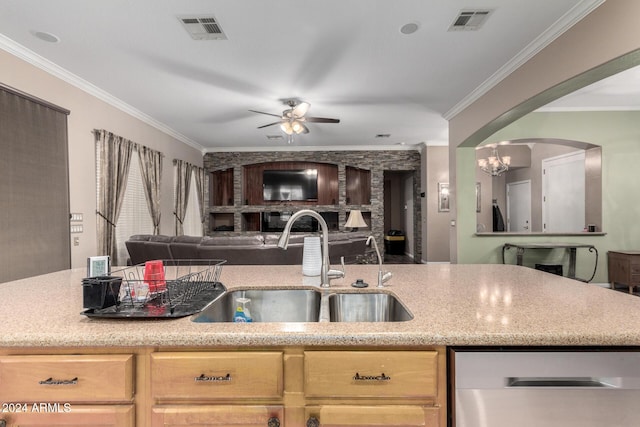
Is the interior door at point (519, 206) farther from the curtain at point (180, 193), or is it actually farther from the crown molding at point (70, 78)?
the crown molding at point (70, 78)

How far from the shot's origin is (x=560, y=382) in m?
0.88

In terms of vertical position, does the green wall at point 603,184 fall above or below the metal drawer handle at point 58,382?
above

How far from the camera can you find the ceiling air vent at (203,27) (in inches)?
101

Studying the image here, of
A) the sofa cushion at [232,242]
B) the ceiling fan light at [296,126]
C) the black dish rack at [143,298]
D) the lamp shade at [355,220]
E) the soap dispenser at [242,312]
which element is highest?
the ceiling fan light at [296,126]

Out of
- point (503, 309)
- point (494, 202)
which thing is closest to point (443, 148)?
point (494, 202)

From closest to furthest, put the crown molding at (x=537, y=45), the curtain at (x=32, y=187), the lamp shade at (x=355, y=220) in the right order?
the crown molding at (x=537, y=45), the curtain at (x=32, y=187), the lamp shade at (x=355, y=220)

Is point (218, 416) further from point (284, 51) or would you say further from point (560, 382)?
point (284, 51)

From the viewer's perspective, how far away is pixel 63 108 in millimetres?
3482

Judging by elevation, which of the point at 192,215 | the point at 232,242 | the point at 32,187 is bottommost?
the point at 232,242

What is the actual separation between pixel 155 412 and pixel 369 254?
22.6 ft

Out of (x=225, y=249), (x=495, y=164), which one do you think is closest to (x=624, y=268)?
(x=495, y=164)

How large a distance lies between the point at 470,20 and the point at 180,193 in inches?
222

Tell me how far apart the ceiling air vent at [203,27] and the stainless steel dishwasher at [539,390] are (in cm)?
297

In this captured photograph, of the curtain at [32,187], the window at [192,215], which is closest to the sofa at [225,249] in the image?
the curtain at [32,187]
